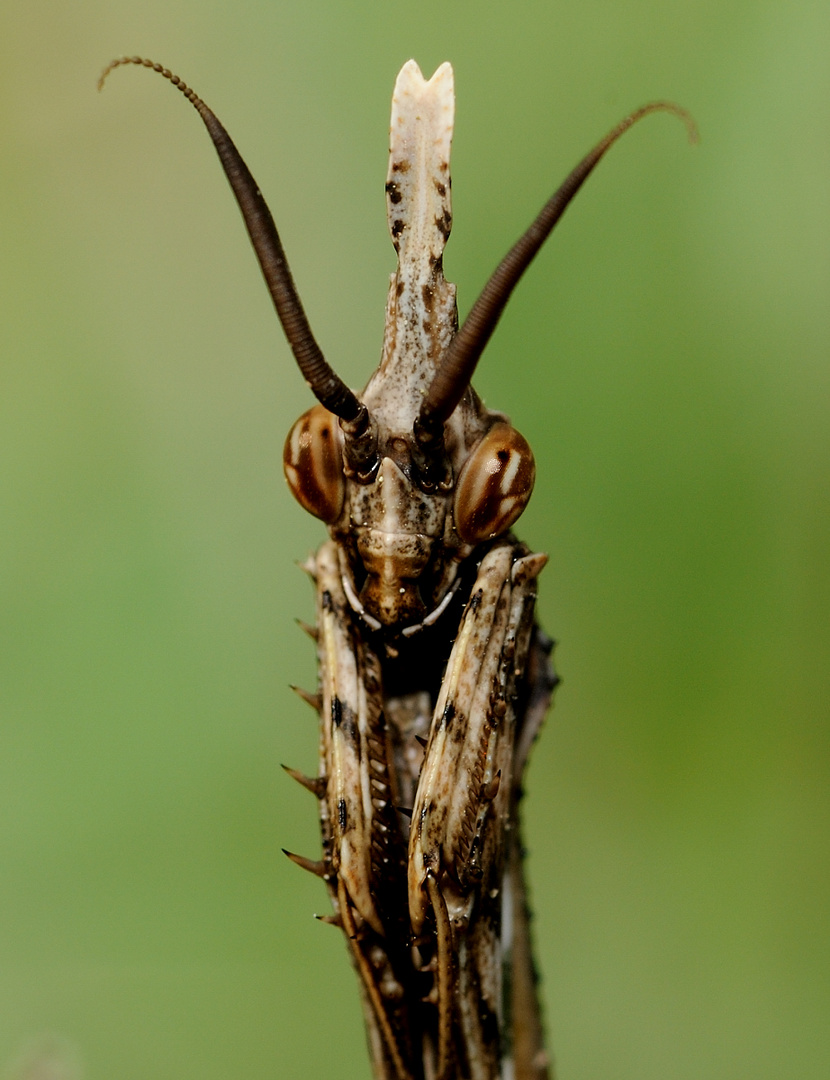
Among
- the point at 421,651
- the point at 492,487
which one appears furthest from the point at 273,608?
the point at 492,487

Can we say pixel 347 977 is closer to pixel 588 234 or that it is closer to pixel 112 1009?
pixel 112 1009

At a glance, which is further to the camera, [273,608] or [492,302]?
[273,608]

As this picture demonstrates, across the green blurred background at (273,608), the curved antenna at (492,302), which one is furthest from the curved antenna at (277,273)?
the green blurred background at (273,608)

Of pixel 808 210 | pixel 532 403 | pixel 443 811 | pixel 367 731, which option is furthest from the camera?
pixel 532 403

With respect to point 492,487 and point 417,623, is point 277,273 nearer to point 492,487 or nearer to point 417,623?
point 492,487

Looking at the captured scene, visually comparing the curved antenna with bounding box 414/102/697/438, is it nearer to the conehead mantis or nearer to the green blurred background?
the conehead mantis

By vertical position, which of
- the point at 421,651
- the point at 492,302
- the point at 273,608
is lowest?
the point at 421,651

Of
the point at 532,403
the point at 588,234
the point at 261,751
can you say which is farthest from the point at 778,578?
the point at 261,751

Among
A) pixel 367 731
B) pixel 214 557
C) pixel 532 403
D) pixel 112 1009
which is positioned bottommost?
pixel 112 1009

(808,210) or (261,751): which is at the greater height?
(808,210)
